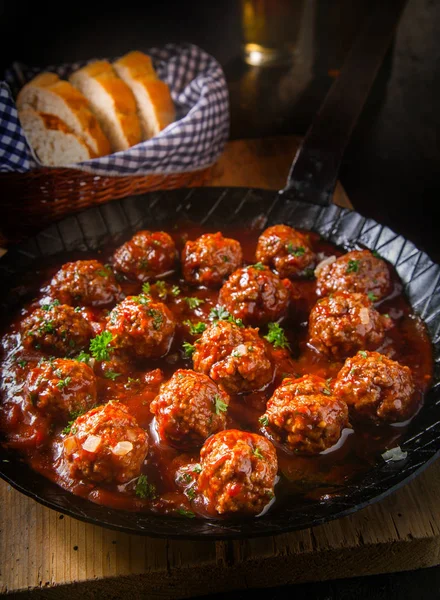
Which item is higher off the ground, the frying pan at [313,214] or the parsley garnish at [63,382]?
the frying pan at [313,214]

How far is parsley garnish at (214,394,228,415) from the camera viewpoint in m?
3.48

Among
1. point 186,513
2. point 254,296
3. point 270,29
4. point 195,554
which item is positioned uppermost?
point 270,29

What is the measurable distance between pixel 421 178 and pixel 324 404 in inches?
161

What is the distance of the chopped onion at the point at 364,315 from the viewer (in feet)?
13.1

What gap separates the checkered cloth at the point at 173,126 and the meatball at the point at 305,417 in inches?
98.9

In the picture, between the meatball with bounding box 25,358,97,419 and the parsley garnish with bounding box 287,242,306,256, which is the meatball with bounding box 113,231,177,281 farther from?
the meatball with bounding box 25,358,97,419

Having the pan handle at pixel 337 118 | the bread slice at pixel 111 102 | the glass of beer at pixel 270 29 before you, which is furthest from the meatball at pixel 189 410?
the glass of beer at pixel 270 29

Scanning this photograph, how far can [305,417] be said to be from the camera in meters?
3.39

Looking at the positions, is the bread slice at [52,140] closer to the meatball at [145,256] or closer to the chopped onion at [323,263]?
the meatball at [145,256]

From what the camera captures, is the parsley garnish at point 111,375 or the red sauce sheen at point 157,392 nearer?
the red sauce sheen at point 157,392

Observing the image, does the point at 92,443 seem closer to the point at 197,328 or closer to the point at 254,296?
the point at 197,328

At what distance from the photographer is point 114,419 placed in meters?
3.32

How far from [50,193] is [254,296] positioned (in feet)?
6.80

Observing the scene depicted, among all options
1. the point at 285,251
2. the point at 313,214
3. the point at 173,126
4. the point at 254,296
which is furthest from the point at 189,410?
the point at 173,126
